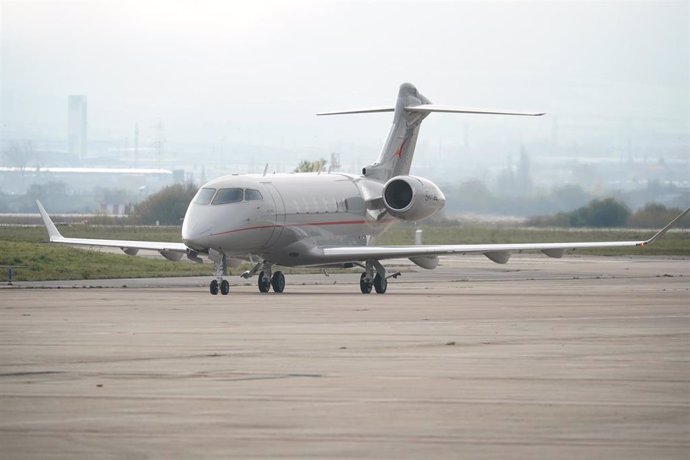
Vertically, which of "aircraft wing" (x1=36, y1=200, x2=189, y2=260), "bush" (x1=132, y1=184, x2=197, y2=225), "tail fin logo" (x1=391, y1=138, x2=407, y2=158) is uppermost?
"tail fin logo" (x1=391, y1=138, x2=407, y2=158)

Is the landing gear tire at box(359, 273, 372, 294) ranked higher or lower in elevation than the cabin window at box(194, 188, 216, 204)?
lower

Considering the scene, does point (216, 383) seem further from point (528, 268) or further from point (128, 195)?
point (128, 195)

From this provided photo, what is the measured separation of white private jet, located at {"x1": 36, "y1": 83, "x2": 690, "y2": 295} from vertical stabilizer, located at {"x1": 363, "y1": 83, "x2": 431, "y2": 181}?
0.03 metres

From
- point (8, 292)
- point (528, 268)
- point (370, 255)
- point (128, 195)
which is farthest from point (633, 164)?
point (8, 292)

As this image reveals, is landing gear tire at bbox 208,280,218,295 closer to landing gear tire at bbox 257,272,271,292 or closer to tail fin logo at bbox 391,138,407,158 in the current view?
landing gear tire at bbox 257,272,271,292

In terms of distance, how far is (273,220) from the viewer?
121 feet

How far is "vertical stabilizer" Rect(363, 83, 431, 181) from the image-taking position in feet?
141

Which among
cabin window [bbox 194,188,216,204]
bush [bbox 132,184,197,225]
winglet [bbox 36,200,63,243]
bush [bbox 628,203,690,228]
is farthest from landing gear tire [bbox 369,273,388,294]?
bush [bbox 132,184,197,225]

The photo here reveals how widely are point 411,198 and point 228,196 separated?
5814mm

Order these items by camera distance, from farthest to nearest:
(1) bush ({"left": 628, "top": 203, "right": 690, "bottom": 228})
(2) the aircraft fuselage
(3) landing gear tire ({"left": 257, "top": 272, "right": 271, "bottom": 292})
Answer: (1) bush ({"left": 628, "top": 203, "right": 690, "bottom": 228}) → (3) landing gear tire ({"left": 257, "top": 272, "right": 271, "bottom": 292}) → (2) the aircraft fuselage

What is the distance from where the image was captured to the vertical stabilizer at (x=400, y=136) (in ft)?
141

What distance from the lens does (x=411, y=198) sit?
3906 centimetres

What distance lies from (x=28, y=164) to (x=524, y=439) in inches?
4939

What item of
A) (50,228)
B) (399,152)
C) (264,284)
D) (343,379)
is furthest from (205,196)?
(343,379)
